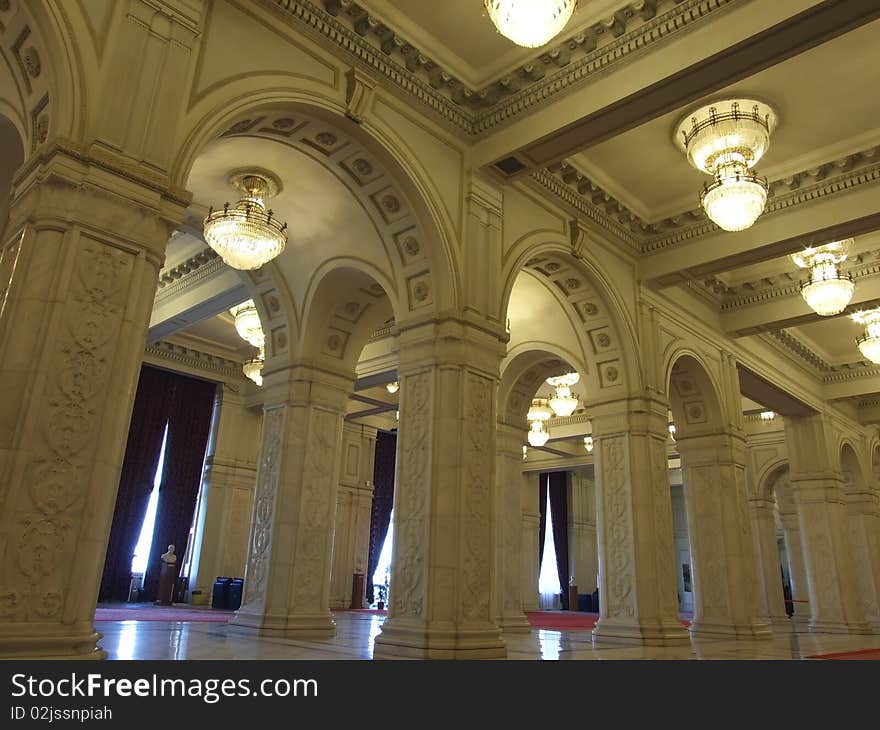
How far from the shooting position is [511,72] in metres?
6.55

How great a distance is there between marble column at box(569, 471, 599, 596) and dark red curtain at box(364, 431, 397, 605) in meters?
7.21

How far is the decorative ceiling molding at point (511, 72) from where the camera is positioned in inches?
225

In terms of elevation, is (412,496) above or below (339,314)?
below

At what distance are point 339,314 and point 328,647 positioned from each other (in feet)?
12.3

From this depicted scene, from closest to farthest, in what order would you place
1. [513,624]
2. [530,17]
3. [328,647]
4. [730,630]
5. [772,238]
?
[530,17]
[328,647]
[772,238]
[730,630]
[513,624]

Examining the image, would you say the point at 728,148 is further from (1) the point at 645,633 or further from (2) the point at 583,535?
(2) the point at 583,535

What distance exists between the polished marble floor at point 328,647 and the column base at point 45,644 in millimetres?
1461

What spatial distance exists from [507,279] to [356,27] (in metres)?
2.65

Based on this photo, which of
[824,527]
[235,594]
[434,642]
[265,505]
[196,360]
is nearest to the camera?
[434,642]

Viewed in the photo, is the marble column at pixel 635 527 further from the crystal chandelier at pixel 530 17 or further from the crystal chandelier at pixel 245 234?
the crystal chandelier at pixel 530 17

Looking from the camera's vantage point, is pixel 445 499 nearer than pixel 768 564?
Yes

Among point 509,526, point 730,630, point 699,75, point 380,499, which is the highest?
point 699,75

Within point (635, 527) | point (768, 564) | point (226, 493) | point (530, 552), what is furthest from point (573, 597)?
point (635, 527)

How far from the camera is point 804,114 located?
23.1 ft
